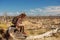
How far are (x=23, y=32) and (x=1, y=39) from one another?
1.42 meters

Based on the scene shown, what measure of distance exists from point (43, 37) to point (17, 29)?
2.15m

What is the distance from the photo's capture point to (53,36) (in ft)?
41.8

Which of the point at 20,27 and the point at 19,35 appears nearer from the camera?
the point at 19,35

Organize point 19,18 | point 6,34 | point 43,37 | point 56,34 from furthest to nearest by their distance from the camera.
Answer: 1. point 56,34
2. point 43,37
3. point 19,18
4. point 6,34

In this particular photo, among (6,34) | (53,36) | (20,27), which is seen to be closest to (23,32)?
(20,27)

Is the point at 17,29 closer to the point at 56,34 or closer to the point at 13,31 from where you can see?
the point at 13,31

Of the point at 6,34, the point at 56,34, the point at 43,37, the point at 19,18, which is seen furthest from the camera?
the point at 56,34

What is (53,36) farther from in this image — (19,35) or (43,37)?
(19,35)

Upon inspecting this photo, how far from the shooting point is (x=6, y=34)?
10609mm

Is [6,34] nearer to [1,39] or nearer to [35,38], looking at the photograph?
[1,39]

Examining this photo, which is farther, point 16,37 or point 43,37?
point 43,37

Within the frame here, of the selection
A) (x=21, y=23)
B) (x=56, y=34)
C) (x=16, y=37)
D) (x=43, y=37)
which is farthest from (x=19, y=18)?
(x=56, y=34)

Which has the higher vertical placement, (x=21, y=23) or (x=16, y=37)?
(x=21, y=23)

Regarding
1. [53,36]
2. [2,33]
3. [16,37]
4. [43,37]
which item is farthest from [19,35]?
[53,36]
